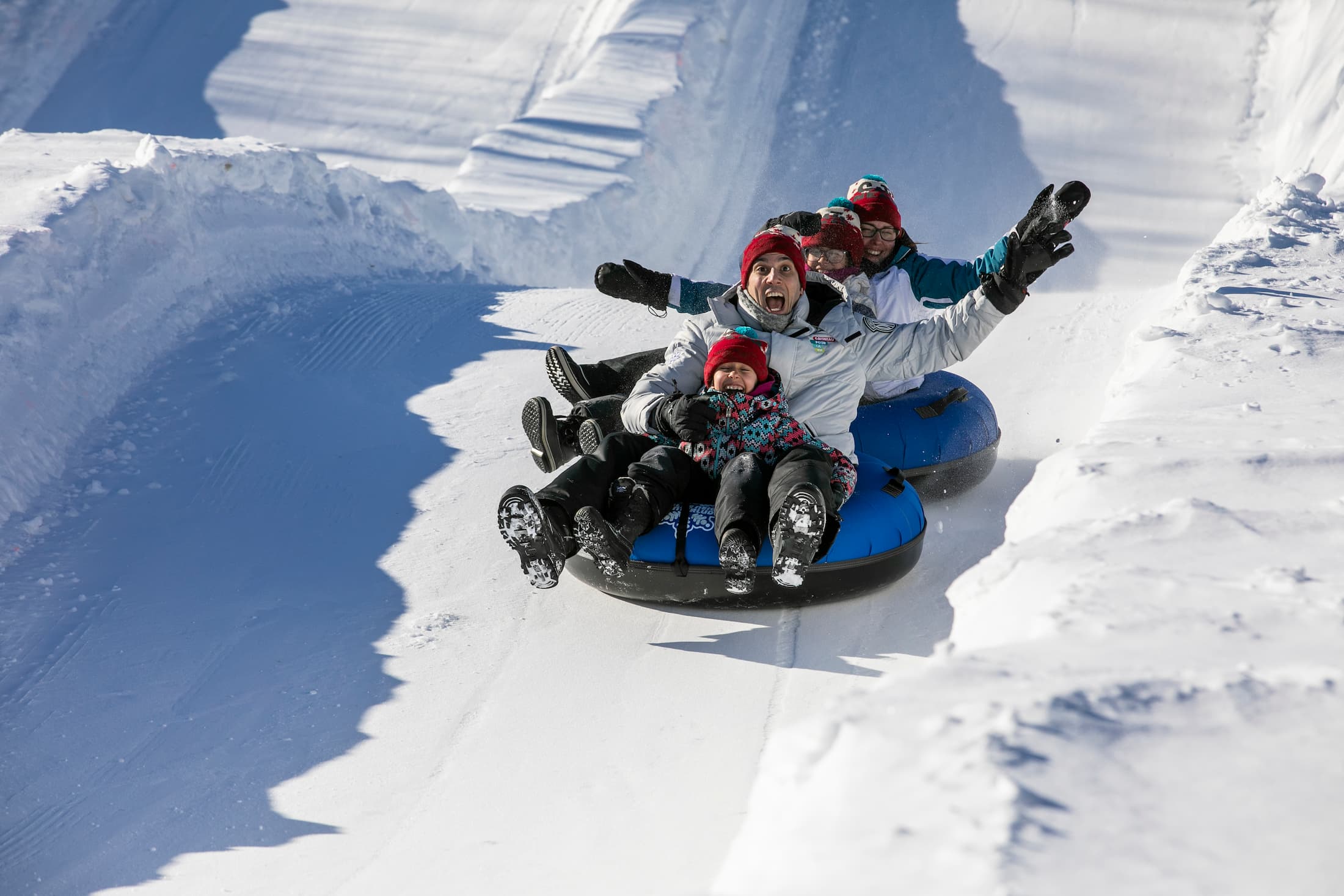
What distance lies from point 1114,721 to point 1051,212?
196 centimetres

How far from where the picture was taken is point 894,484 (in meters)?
3.38

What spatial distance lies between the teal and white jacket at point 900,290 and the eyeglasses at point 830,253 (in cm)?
9

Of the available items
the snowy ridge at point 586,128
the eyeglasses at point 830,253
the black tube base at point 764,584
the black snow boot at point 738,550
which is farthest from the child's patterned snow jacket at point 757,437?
the snowy ridge at point 586,128

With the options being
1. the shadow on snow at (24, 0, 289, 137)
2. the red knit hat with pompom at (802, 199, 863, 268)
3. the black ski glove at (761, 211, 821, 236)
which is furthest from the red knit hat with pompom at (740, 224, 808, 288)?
the shadow on snow at (24, 0, 289, 137)

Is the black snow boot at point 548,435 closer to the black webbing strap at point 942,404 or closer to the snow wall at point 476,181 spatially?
the black webbing strap at point 942,404

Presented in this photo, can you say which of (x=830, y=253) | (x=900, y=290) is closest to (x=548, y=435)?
(x=830, y=253)

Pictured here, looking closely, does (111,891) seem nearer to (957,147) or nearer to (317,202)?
(317,202)

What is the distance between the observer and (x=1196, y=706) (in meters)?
1.61

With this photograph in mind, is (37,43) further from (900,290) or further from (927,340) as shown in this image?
(927,340)

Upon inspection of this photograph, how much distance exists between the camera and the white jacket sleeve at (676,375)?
3.40 meters

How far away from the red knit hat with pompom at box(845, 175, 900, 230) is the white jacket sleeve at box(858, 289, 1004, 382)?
82 cm

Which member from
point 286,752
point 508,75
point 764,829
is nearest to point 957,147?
point 508,75

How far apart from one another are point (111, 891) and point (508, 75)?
11875 millimetres

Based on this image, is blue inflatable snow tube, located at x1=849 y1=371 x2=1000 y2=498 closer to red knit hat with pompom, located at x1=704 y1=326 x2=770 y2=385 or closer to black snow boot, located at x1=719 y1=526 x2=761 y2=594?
red knit hat with pompom, located at x1=704 y1=326 x2=770 y2=385
